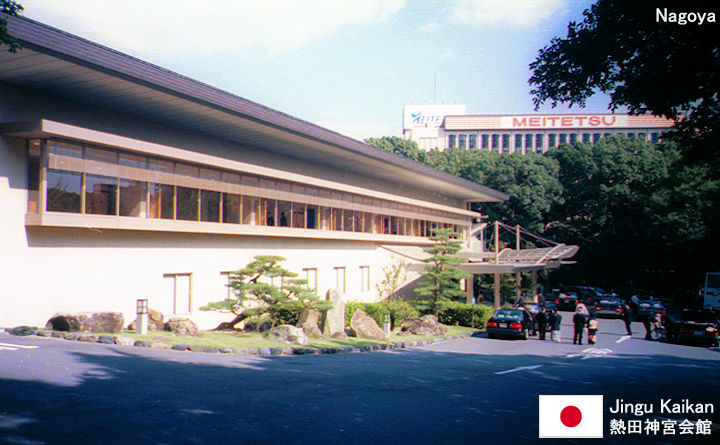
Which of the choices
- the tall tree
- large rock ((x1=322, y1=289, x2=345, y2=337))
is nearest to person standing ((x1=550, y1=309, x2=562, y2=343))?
large rock ((x1=322, y1=289, x2=345, y2=337))

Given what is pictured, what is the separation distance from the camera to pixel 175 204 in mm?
23016

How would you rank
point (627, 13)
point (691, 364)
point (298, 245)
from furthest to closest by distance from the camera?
point (298, 245), point (691, 364), point (627, 13)

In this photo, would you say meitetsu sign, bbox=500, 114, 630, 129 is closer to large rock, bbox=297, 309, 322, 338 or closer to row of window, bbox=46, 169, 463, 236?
row of window, bbox=46, 169, 463, 236

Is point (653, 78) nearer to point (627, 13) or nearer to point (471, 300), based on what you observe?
point (627, 13)

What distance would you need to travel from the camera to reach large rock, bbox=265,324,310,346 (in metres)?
21.2

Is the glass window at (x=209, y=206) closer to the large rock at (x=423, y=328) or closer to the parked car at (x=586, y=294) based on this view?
the large rock at (x=423, y=328)

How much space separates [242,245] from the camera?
27609mm

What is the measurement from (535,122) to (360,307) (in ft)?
293

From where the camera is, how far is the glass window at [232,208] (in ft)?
84.9

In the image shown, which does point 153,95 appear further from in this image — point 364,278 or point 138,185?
point 364,278

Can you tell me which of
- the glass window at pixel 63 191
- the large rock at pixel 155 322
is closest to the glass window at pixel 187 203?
the large rock at pixel 155 322

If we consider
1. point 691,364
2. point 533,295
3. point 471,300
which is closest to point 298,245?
point 471,300

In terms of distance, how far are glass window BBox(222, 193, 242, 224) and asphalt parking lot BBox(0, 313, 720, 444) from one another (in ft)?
33.2

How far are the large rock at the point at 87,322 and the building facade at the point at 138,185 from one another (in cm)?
131
